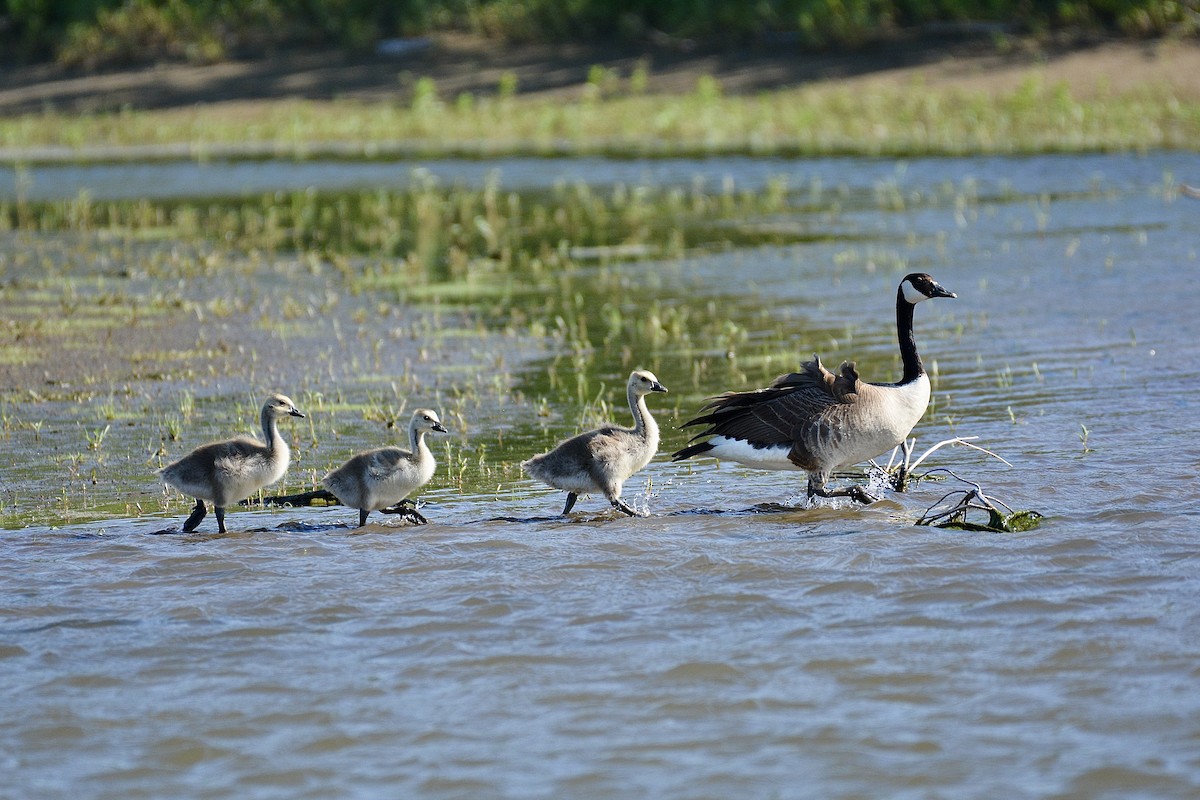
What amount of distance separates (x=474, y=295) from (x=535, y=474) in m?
8.26

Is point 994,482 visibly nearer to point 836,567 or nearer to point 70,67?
point 836,567

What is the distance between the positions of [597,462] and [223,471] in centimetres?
207

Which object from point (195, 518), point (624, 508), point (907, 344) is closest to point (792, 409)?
point (624, 508)

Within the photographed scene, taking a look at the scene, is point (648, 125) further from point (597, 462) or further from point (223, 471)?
point (223, 471)

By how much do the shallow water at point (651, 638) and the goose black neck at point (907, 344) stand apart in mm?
683

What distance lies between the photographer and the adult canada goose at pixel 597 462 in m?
8.73

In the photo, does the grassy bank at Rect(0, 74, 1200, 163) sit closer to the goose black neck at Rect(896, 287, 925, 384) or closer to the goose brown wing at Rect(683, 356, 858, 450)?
the goose black neck at Rect(896, 287, 925, 384)

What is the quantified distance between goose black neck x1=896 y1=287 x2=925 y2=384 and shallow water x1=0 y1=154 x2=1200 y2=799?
68 centimetres

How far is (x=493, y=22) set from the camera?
4584cm

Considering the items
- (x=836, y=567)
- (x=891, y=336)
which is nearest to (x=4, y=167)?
(x=891, y=336)

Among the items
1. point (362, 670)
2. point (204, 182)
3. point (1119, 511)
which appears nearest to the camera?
point (362, 670)

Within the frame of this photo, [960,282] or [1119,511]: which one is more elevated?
[960,282]

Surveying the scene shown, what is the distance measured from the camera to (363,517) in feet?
28.4

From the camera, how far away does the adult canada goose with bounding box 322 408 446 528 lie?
27.7 feet
